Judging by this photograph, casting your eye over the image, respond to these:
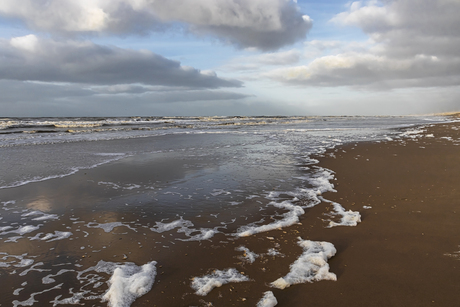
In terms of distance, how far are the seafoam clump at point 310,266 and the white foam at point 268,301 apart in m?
0.23

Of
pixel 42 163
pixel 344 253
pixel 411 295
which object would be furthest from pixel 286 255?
pixel 42 163

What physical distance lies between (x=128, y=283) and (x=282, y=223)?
3.02 meters

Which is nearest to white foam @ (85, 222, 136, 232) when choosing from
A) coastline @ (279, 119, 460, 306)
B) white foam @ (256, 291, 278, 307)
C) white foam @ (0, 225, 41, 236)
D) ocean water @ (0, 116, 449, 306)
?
ocean water @ (0, 116, 449, 306)

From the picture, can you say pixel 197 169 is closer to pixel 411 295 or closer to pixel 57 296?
pixel 57 296

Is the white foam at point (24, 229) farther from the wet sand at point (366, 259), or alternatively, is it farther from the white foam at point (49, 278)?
the wet sand at point (366, 259)

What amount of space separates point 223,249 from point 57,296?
7.48 feet

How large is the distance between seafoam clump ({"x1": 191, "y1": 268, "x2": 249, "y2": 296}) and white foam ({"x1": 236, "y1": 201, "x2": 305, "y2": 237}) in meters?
1.23

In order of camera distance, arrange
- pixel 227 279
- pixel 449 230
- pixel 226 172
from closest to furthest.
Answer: pixel 227 279, pixel 449 230, pixel 226 172

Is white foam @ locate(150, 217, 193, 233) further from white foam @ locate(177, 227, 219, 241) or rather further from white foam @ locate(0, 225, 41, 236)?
white foam @ locate(0, 225, 41, 236)

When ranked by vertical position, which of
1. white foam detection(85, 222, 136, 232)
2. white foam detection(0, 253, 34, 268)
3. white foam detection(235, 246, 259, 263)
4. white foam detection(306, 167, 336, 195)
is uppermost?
white foam detection(306, 167, 336, 195)

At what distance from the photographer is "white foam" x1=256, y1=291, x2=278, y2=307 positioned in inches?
124

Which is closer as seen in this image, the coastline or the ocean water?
the coastline

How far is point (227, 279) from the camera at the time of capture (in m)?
3.63

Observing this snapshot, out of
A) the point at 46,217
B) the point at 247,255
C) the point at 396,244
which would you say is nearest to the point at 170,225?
the point at 247,255
